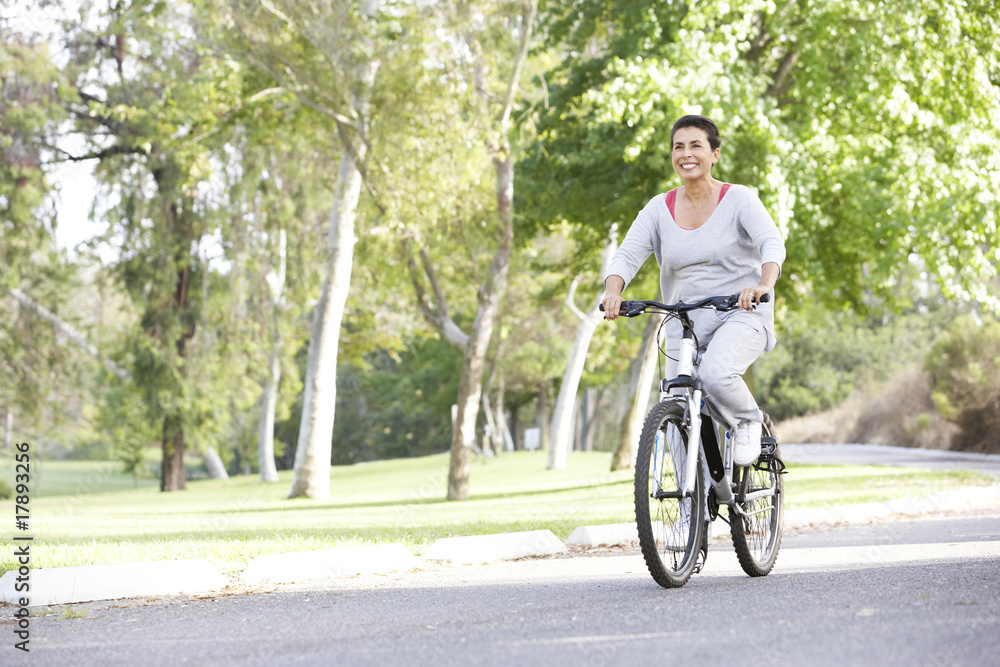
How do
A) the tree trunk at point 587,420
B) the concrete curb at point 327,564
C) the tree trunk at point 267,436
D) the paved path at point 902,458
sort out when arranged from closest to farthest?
the concrete curb at point 327,564 → the paved path at point 902,458 → the tree trunk at point 267,436 → the tree trunk at point 587,420

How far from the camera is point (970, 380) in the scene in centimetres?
2552

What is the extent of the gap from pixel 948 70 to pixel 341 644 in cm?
1436

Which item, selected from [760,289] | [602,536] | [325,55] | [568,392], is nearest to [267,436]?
[568,392]

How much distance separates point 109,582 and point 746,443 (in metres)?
3.63

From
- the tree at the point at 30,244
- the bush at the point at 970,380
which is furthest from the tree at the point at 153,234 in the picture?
the bush at the point at 970,380

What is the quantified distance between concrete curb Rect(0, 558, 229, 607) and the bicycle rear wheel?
106 inches

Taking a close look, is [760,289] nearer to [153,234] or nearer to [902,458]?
[902,458]

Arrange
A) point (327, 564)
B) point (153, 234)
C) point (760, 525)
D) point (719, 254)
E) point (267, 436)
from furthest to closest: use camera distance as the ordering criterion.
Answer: point (267, 436) → point (153, 234) → point (327, 564) → point (760, 525) → point (719, 254)

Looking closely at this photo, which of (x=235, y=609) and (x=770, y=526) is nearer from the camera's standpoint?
(x=235, y=609)

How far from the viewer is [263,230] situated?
2830 centimetres

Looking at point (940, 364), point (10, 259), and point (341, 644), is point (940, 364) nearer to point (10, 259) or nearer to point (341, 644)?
point (10, 259)

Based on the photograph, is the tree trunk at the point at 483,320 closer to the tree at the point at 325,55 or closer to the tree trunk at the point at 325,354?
the tree at the point at 325,55

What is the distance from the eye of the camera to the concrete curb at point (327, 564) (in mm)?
6387

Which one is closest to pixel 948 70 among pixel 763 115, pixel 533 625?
pixel 763 115
